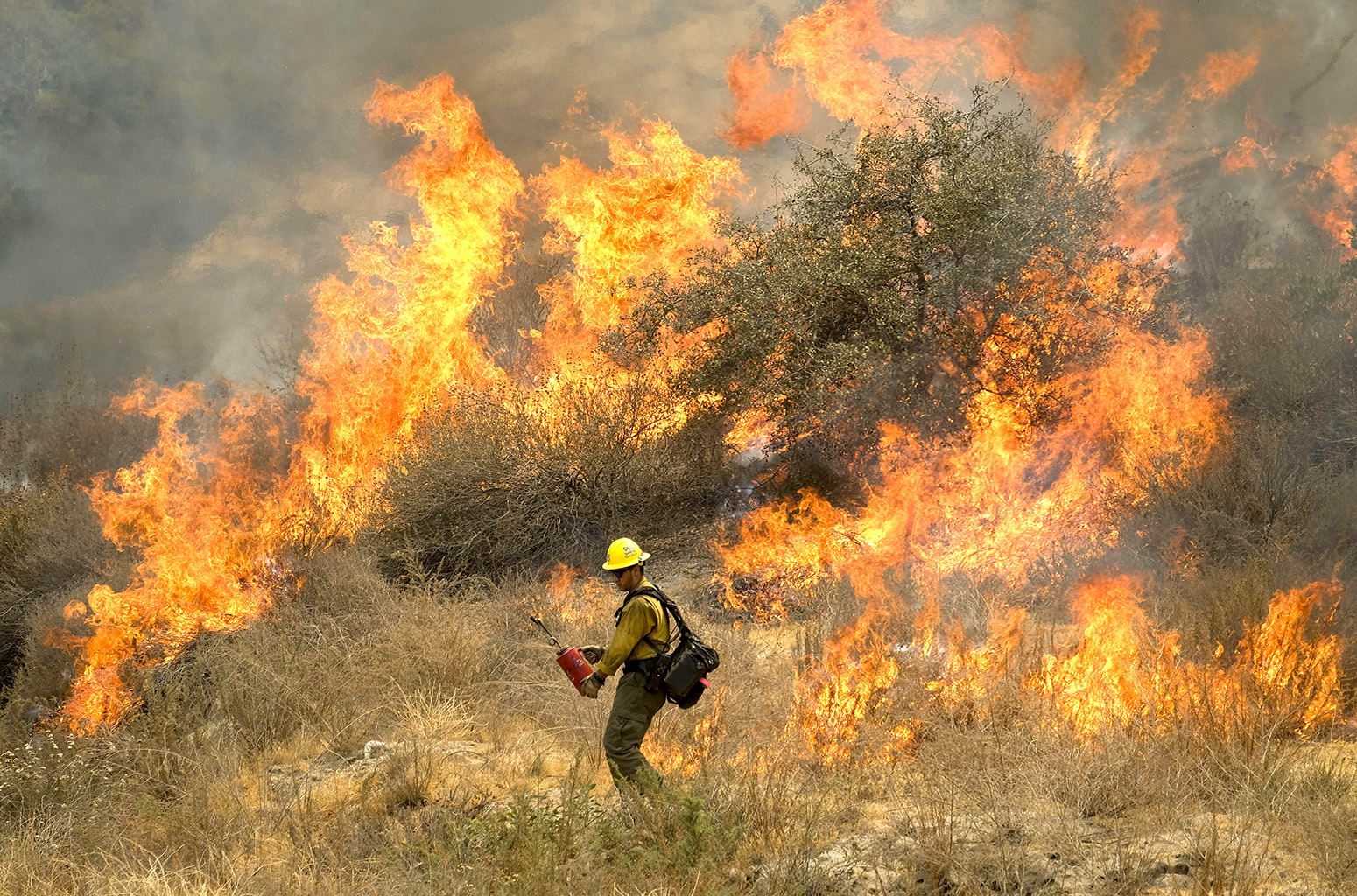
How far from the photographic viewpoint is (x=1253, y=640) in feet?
25.6

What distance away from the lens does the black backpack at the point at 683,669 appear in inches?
228

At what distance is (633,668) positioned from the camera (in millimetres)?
5996

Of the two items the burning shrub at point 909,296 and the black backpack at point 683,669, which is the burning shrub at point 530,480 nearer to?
the burning shrub at point 909,296

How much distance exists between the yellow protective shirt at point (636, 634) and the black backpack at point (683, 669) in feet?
0.27

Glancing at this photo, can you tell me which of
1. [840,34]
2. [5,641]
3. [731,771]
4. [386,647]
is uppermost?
[840,34]

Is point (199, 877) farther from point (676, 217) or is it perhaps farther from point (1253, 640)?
point (676, 217)

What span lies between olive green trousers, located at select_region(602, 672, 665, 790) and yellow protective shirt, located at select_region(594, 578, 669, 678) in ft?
0.51

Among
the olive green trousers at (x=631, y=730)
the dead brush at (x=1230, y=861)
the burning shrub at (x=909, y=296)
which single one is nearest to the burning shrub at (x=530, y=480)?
the burning shrub at (x=909, y=296)

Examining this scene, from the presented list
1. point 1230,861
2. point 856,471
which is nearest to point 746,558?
point 856,471


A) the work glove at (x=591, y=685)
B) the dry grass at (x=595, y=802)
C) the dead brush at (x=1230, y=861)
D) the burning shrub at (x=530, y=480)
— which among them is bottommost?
the dead brush at (x=1230, y=861)

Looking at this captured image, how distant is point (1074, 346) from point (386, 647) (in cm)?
1100

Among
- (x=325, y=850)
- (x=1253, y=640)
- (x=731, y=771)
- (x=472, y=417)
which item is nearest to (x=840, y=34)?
(x=472, y=417)

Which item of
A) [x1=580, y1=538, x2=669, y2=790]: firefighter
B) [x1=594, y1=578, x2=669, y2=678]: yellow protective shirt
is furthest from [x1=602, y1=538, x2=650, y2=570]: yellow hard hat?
[x1=594, y1=578, x2=669, y2=678]: yellow protective shirt

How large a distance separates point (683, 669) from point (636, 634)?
35cm
